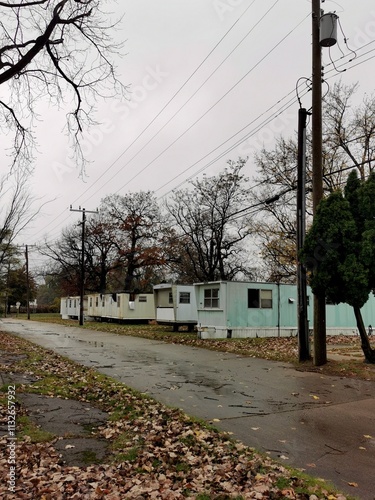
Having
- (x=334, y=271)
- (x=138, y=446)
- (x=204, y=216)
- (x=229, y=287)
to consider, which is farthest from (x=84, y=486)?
(x=204, y=216)

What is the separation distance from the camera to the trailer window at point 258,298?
1958cm

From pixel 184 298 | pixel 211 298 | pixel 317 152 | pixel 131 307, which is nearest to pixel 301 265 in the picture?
pixel 317 152

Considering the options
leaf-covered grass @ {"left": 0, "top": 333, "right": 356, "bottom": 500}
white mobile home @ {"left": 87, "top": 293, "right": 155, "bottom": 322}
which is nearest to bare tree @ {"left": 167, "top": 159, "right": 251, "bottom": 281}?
white mobile home @ {"left": 87, "top": 293, "right": 155, "bottom": 322}

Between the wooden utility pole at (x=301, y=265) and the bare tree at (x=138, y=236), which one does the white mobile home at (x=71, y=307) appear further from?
the wooden utility pole at (x=301, y=265)

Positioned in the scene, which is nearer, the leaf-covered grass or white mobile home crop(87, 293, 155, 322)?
the leaf-covered grass

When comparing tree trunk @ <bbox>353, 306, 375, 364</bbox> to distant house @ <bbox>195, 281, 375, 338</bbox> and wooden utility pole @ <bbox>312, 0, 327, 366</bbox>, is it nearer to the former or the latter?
wooden utility pole @ <bbox>312, 0, 327, 366</bbox>

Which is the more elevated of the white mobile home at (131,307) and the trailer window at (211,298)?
the trailer window at (211,298)

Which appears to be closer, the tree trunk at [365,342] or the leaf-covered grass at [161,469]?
the leaf-covered grass at [161,469]

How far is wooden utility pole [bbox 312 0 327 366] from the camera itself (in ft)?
35.0

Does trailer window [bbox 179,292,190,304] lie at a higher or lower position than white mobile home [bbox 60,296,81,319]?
higher

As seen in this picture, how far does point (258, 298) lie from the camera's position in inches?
778

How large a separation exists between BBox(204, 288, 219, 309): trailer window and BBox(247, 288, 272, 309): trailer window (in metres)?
1.47

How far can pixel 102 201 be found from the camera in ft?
158

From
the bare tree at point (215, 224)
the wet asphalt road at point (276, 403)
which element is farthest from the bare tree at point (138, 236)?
the wet asphalt road at point (276, 403)
